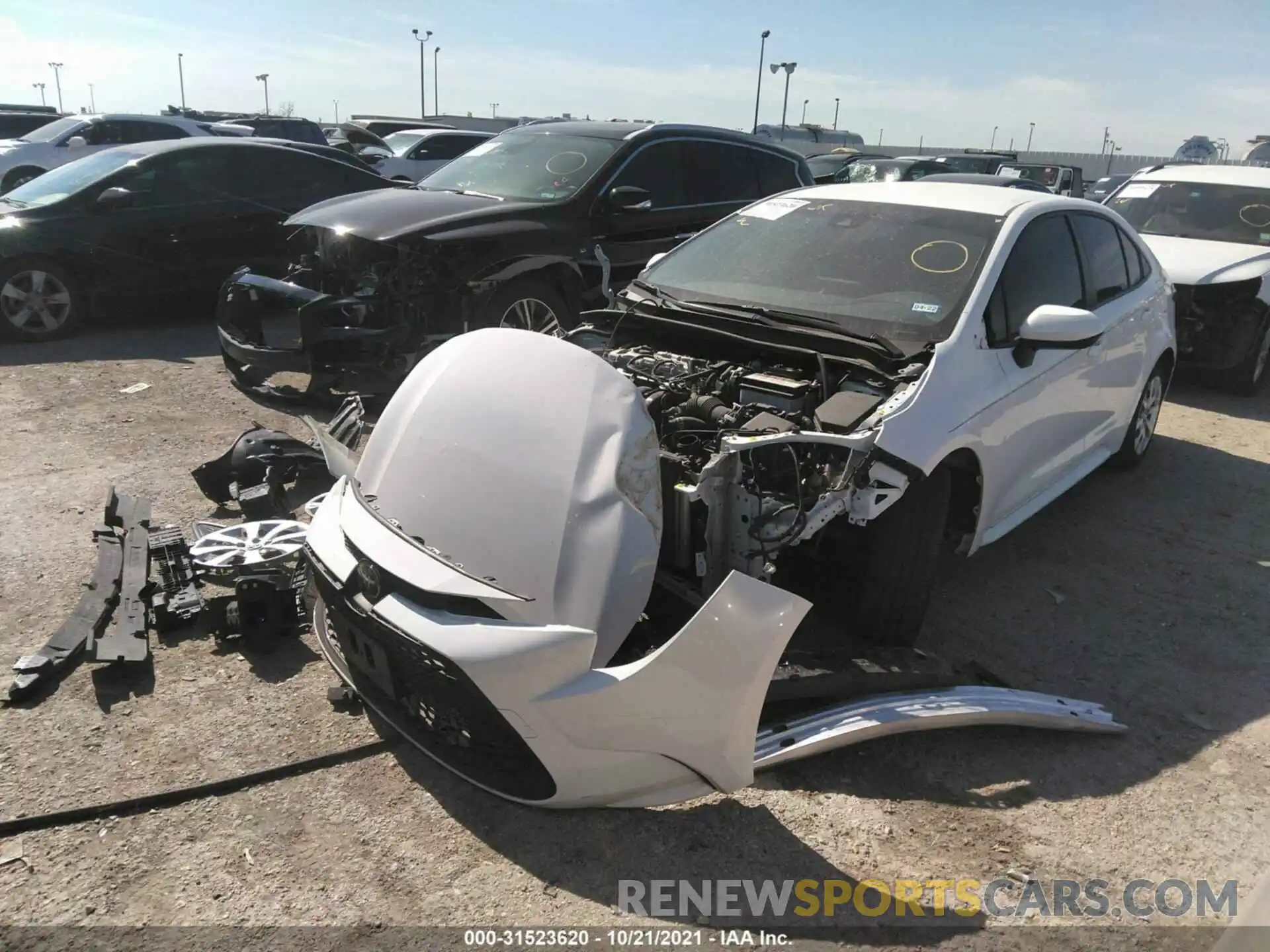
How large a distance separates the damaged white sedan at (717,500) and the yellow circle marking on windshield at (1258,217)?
5.57 meters

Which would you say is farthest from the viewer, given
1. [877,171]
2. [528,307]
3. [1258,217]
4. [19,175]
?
[877,171]

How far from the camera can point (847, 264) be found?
4.09 m

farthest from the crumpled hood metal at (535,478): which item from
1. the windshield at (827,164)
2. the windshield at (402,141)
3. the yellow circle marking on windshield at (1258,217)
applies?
the windshield at (827,164)

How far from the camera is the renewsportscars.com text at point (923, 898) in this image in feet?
7.84

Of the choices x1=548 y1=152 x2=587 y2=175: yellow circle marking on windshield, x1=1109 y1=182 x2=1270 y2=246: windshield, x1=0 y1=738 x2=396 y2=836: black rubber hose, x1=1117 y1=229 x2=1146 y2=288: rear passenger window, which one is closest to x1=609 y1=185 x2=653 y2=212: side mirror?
x1=548 y1=152 x2=587 y2=175: yellow circle marking on windshield

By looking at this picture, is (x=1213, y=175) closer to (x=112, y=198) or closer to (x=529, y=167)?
(x=529, y=167)

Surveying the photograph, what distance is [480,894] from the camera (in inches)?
93.7

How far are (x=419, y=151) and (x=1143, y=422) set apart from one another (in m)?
14.0

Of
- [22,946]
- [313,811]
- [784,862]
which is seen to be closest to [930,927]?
[784,862]

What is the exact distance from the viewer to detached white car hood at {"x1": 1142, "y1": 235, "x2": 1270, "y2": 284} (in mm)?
7641

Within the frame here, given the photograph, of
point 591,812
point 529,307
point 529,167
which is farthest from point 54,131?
point 591,812

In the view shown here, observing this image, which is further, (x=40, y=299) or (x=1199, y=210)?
(x=1199, y=210)

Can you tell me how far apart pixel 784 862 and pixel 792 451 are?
1.28 meters

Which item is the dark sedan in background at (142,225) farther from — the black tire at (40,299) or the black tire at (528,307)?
the black tire at (528,307)
